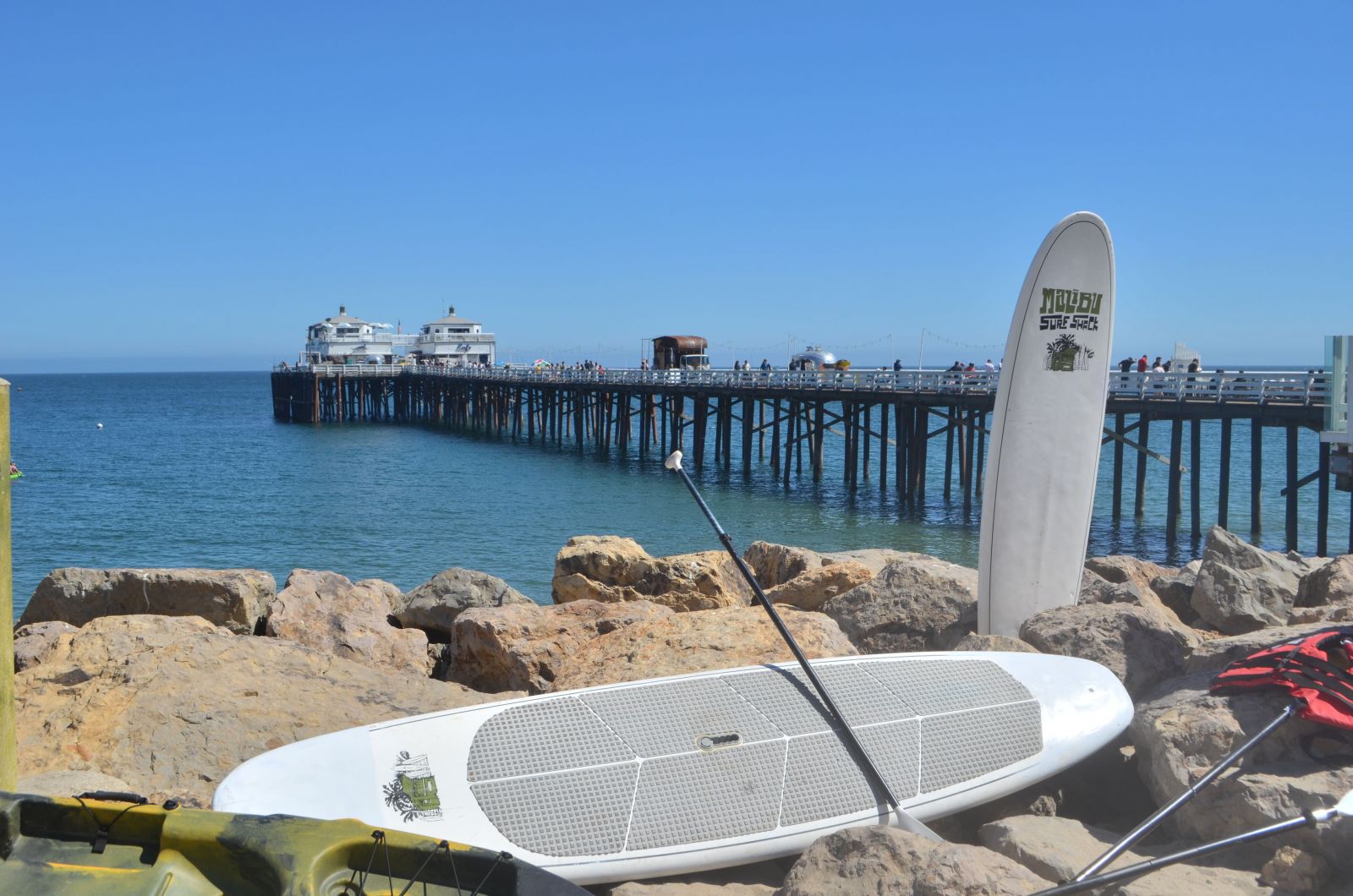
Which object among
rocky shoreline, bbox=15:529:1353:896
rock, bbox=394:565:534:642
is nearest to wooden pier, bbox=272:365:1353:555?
rocky shoreline, bbox=15:529:1353:896

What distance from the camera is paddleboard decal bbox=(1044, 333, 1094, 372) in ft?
25.2

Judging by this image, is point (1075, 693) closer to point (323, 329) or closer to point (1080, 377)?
point (1080, 377)

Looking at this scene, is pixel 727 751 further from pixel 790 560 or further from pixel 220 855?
pixel 790 560

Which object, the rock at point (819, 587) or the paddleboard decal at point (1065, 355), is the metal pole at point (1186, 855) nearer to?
the paddleboard decal at point (1065, 355)

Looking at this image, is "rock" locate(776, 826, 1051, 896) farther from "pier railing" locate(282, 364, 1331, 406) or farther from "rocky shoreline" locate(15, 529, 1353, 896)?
"pier railing" locate(282, 364, 1331, 406)

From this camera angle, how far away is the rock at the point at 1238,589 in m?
7.70

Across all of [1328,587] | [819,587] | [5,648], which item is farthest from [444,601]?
[1328,587]

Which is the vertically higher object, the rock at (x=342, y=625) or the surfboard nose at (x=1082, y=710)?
the surfboard nose at (x=1082, y=710)

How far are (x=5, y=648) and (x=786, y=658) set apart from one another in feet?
12.0

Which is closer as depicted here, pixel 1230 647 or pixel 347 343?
pixel 1230 647

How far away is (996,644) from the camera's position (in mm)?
6266

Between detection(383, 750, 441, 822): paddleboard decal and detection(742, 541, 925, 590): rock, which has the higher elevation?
detection(383, 750, 441, 822): paddleboard decal

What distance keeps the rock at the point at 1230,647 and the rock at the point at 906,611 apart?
1.88 metres

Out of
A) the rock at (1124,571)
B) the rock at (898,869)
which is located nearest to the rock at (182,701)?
the rock at (898,869)
